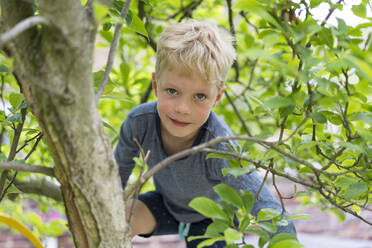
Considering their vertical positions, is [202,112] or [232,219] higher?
[202,112]

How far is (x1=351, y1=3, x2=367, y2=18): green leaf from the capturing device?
76 centimetres

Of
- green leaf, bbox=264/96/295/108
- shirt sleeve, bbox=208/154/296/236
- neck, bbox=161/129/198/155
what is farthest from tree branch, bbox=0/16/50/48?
neck, bbox=161/129/198/155

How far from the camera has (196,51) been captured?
1110 mm

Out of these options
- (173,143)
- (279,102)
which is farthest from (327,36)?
(173,143)

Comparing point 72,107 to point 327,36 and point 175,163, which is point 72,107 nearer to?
point 327,36

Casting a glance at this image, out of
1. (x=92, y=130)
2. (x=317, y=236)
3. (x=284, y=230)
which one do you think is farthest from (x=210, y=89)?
(x=317, y=236)

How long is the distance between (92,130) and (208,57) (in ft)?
1.99

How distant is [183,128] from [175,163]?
218 millimetres

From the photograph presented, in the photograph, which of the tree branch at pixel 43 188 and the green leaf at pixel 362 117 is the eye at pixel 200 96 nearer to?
the green leaf at pixel 362 117

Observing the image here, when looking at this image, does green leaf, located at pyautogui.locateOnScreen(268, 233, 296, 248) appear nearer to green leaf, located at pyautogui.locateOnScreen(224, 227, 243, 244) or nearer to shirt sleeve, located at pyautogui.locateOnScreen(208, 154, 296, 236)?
green leaf, located at pyautogui.locateOnScreen(224, 227, 243, 244)

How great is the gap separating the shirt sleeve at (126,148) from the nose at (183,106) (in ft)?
1.08

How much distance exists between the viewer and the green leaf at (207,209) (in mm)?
652

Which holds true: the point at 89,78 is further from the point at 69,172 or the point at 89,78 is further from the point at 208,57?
the point at 208,57

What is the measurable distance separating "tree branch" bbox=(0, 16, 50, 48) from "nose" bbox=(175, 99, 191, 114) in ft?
1.94
